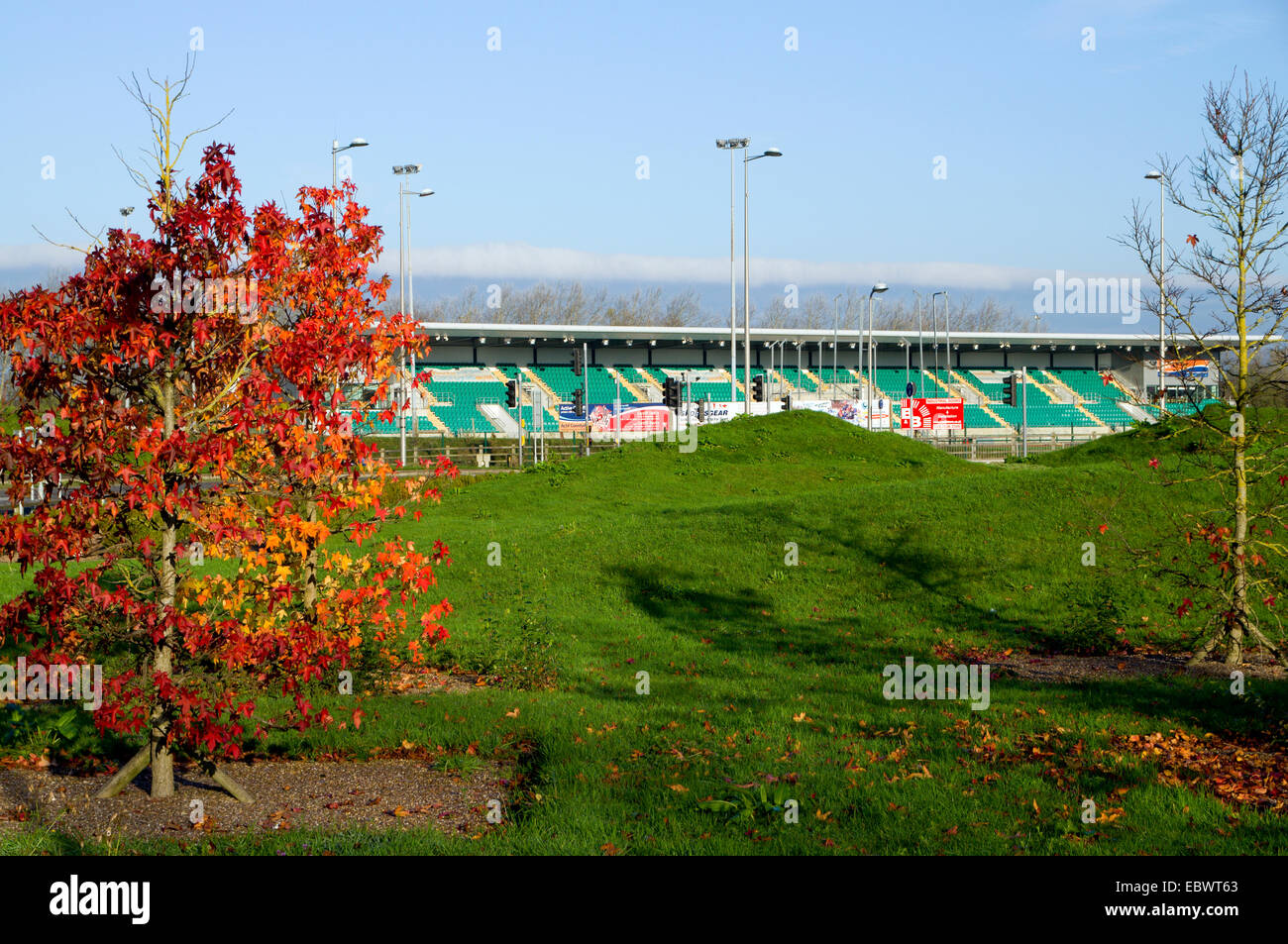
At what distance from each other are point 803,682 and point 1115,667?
361 cm

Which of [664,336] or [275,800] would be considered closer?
[275,800]

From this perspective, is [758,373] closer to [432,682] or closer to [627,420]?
[627,420]

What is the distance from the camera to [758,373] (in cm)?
7306

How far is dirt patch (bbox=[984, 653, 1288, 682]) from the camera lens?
37.2 ft

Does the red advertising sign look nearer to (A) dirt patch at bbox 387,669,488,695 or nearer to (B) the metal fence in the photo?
(B) the metal fence

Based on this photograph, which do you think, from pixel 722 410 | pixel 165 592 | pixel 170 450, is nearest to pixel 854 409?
pixel 722 410

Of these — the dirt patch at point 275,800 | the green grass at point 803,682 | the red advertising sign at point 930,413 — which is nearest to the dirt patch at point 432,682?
the green grass at point 803,682

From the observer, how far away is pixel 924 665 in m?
11.6

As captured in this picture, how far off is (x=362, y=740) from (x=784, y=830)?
4.05m

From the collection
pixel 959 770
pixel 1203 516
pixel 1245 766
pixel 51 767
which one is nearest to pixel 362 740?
pixel 51 767

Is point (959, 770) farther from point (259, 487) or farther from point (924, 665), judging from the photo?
point (259, 487)

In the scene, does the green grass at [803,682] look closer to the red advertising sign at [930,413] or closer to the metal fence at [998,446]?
the metal fence at [998,446]

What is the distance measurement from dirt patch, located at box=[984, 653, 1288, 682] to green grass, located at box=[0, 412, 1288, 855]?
0.64 metres
